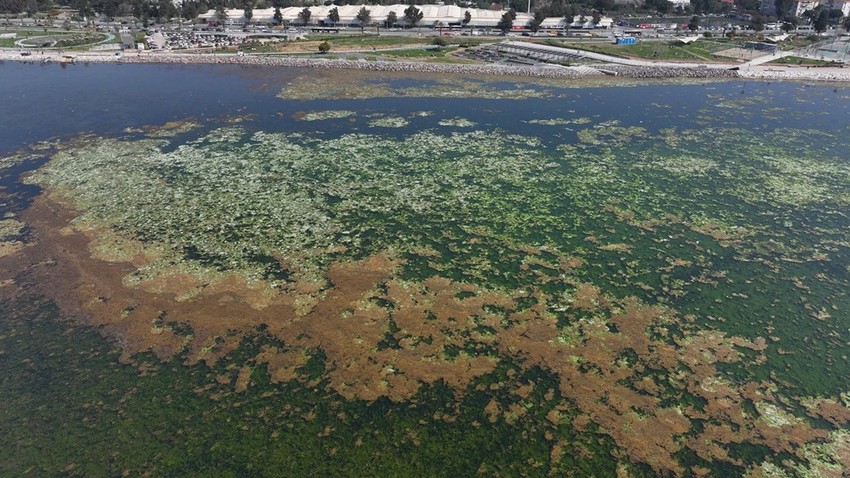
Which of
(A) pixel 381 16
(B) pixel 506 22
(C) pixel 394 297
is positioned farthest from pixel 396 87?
(A) pixel 381 16

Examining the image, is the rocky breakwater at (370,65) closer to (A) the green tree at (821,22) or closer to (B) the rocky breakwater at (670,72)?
(B) the rocky breakwater at (670,72)

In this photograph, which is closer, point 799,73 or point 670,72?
point 799,73

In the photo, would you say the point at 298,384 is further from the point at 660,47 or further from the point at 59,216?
the point at 660,47

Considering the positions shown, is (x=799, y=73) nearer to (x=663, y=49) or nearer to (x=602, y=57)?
(x=663, y=49)

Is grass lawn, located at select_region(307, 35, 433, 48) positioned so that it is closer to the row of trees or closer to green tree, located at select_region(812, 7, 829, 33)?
the row of trees

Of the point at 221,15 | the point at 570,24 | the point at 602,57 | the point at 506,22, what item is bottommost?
the point at 602,57

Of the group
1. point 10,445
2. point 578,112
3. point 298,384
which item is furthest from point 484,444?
point 578,112

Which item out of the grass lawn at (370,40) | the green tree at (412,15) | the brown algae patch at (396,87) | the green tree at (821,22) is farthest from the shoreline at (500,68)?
the green tree at (821,22)
